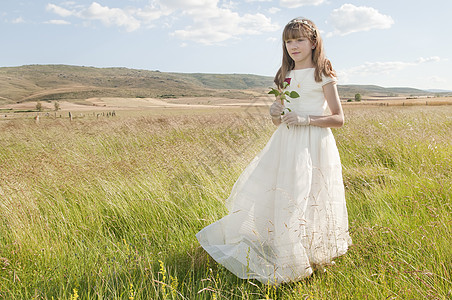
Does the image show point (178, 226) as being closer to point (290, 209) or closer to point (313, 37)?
A: point (290, 209)

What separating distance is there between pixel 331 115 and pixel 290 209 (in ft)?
2.55

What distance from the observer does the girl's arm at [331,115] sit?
7.17ft

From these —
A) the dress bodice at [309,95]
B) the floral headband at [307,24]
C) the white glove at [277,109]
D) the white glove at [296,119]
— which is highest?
the floral headband at [307,24]

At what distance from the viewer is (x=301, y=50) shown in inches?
88.4

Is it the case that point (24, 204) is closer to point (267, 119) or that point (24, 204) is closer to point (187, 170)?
point (187, 170)

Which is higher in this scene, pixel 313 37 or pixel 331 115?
pixel 313 37

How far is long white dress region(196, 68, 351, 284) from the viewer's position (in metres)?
2.01

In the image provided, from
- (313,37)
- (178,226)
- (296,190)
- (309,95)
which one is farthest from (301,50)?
(178,226)

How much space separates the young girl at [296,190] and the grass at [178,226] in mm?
148

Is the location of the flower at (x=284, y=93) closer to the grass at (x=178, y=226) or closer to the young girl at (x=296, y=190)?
the young girl at (x=296, y=190)

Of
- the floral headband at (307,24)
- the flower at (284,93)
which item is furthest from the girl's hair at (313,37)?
the flower at (284,93)

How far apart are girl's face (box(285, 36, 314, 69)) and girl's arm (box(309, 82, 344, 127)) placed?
0.26 m

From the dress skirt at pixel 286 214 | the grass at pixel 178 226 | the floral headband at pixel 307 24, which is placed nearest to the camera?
the grass at pixel 178 226

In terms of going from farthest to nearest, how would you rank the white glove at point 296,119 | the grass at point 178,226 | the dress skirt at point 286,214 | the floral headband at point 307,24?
1. the floral headband at point 307,24
2. the white glove at point 296,119
3. the dress skirt at point 286,214
4. the grass at point 178,226
